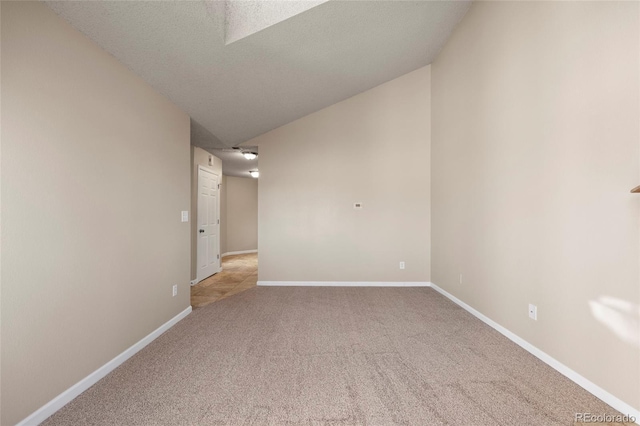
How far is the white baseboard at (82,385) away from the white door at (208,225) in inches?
99.1

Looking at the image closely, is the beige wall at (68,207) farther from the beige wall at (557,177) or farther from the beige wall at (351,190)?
the beige wall at (557,177)

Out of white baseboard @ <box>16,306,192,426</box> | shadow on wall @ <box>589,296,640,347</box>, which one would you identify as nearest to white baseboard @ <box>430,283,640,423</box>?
shadow on wall @ <box>589,296,640,347</box>

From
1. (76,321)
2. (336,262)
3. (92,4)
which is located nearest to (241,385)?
(76,321)

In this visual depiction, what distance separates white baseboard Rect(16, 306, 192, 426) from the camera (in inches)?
60.9

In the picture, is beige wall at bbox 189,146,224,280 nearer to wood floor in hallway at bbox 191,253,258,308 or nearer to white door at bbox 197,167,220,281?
white door at bbox 197,167,220,281

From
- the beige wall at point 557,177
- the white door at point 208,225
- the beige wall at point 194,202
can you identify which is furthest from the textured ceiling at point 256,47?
the white door at point 208,225

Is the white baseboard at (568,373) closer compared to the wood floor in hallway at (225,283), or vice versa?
the white baseboard at (568,373)

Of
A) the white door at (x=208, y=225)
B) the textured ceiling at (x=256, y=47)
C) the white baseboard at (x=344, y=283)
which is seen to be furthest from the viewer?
the white door at (x=208, y=225)

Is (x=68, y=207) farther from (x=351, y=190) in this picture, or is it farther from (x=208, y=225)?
(x=208, y=225)

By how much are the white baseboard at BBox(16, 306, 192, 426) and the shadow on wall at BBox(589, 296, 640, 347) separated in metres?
3.33

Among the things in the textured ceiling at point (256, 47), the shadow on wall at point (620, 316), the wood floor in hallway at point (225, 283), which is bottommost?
the wood floor in hallway at point (225, 283)
